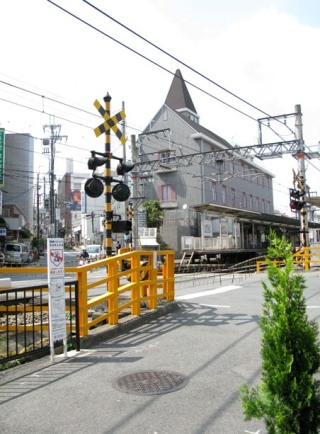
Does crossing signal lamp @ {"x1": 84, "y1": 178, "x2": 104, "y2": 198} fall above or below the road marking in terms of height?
above

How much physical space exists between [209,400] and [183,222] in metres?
34.0

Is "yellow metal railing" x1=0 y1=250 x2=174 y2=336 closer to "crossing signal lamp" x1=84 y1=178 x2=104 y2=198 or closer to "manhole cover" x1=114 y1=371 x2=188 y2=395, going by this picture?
"manhole cover" x1=114 y1=371 x2=188 y2=395

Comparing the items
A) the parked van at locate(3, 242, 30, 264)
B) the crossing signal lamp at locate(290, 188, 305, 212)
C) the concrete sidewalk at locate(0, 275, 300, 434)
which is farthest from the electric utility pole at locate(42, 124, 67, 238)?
the concrete sidewalk at locate(0, 275, 300, 434)

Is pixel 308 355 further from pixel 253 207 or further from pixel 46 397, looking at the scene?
pixel 253 207

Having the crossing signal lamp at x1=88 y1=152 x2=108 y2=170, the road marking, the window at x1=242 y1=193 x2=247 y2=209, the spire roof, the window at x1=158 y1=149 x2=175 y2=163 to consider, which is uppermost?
the spire roof

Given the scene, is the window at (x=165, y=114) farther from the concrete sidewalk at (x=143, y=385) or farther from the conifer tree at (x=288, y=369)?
the conifer tree at (x=288, y=369)

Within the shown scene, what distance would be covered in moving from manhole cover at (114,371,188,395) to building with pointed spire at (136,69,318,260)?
79.3 ft

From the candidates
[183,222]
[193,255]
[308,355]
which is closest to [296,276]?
[308,355]

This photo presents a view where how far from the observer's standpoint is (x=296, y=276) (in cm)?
300

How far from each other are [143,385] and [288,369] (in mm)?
2561

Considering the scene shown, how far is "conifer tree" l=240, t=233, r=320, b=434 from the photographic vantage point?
8.72 ft

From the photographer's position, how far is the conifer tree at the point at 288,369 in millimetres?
2658

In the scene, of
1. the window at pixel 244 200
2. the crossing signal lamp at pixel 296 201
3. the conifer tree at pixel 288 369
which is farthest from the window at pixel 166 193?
the conifer tree at pixel 288 369

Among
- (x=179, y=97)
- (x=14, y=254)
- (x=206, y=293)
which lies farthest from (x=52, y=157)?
(x=206, y=293)
